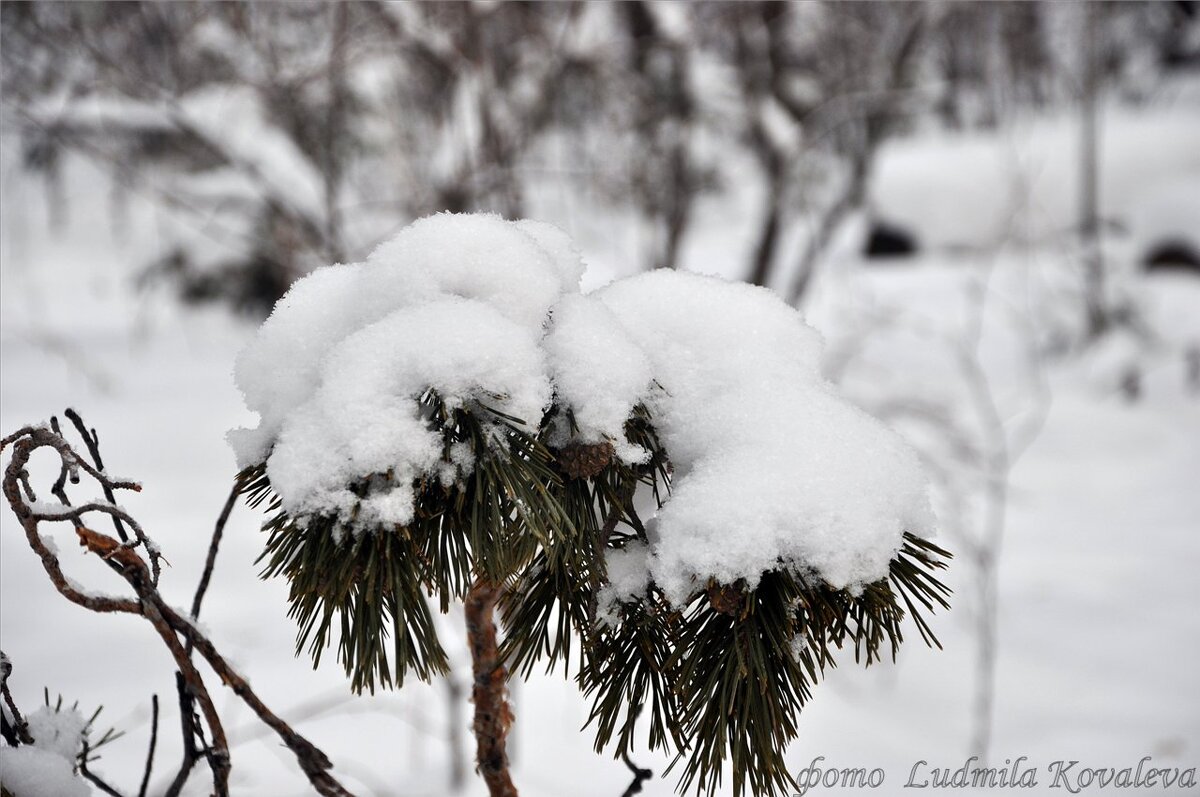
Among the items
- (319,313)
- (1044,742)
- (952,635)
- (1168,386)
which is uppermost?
(1168,386)

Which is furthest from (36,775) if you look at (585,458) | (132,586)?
(585,458)

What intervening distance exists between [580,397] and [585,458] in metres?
0.04

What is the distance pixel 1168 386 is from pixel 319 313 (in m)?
6.00

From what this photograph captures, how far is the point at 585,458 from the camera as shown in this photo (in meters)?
0.52

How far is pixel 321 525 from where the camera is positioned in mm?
481

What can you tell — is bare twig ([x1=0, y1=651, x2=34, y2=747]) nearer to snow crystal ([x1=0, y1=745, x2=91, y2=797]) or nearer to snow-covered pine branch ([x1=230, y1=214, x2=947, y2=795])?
snow crystal ([x1=0, y1=745, x2=91, y2=797])

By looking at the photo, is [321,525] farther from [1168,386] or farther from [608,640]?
[1168,386]

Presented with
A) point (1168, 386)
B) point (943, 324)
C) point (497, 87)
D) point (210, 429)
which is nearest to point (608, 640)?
point (497, 87)

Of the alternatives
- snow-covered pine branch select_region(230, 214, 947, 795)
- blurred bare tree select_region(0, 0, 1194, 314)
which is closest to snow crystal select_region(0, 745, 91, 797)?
snow-covered pine branch select_region(230, 214, 947, 795)

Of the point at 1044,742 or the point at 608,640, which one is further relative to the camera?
the point at 1044,742

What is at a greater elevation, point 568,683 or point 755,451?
point 568,683

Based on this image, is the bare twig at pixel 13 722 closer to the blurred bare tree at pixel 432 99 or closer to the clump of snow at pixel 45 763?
the clump of snow at pixel 45 763

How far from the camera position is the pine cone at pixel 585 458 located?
52cm

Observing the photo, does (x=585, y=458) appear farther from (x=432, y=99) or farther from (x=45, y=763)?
(x=432, y=99)
